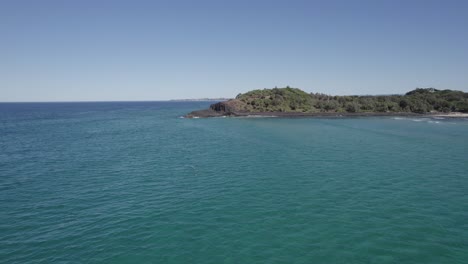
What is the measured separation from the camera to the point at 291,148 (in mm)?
52781

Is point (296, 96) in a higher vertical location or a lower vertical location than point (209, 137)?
higher

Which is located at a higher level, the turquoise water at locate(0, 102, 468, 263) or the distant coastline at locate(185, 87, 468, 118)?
the distant coastline at locate(185, 87, 468, 118)

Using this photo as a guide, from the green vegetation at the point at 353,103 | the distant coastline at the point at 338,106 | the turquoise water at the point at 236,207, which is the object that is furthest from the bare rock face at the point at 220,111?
the turquoise water at the point at 236,207

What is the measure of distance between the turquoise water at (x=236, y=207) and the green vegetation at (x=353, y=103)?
287 ft

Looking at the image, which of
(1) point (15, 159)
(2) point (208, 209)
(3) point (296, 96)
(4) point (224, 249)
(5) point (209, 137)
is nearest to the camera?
(4) point (224, 249)

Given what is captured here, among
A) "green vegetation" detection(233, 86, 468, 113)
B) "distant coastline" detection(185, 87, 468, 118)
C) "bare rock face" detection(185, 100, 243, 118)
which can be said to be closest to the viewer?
"distant coastline" detection(185, 87, 468, 118)

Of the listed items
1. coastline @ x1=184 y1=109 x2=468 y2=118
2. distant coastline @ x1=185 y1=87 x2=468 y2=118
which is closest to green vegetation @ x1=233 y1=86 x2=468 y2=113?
distant coastline @ x1=185 y1=87 x2=468 y2=118

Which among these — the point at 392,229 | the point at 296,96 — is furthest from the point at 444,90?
the point at 392,229

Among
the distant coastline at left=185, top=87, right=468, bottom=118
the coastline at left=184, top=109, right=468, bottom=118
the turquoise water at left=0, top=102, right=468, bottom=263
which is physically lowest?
the turquoise water at left=0, top=102, right=468, bottom=263

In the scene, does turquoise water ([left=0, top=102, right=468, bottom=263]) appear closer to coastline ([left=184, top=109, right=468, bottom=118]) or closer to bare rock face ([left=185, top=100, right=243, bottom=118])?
coastline ([left=184, top=109, right=468, bottom=118])

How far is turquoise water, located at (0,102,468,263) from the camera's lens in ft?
61.5

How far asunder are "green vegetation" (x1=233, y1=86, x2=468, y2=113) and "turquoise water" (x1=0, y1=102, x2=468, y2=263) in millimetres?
87407

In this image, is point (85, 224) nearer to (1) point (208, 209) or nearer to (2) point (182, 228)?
(2) point (182, 228)

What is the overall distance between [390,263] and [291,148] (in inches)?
1419
